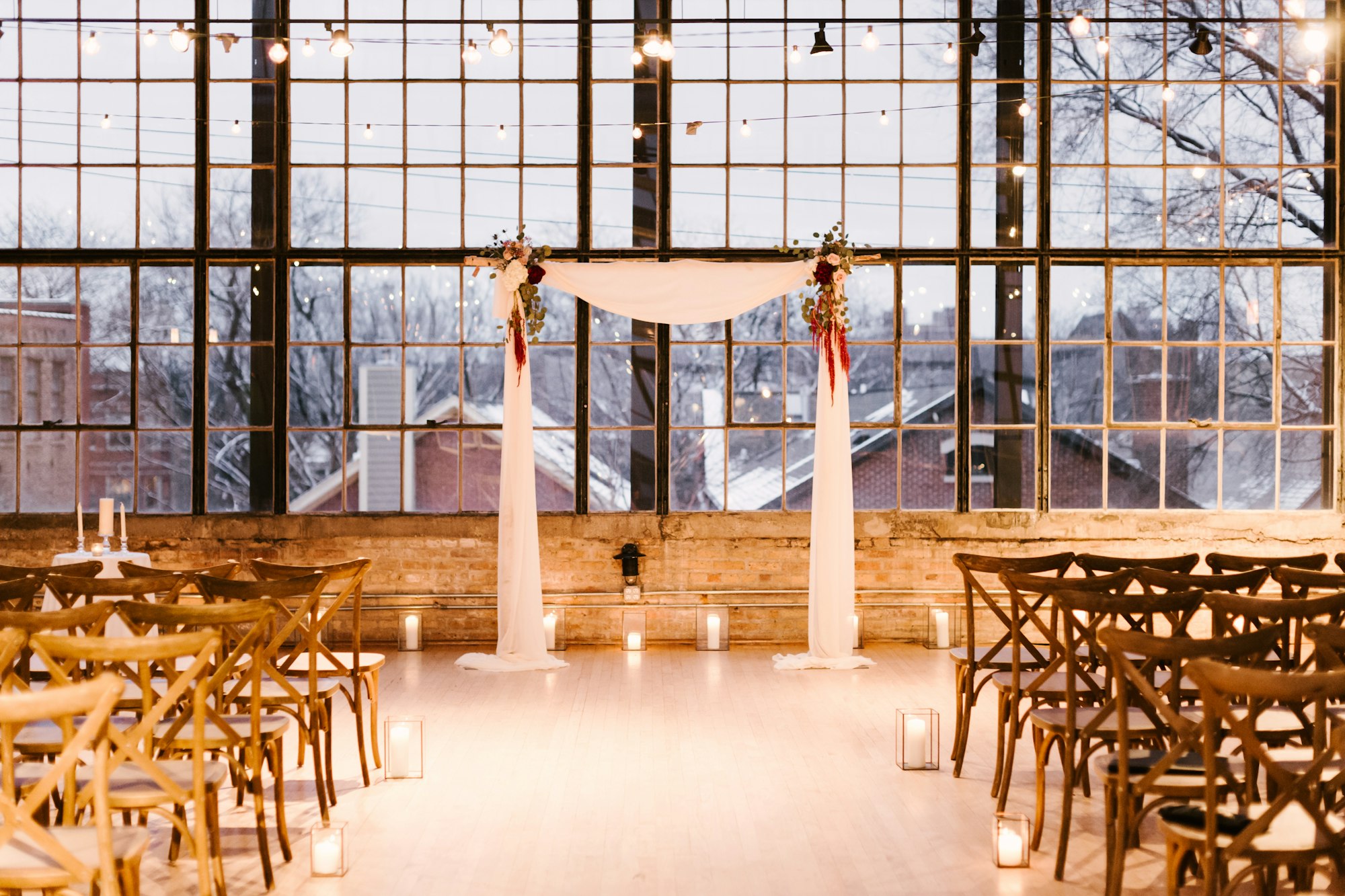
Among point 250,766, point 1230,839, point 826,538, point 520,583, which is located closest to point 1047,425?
point 826,538

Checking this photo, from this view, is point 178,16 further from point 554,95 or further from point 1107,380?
point 1107,380

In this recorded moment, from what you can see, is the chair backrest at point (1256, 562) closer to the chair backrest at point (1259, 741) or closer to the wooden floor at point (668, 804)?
the wooden floor at point (668, 804)

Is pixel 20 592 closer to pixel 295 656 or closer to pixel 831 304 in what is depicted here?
pixel 295 656

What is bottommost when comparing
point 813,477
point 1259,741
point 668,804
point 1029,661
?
point 668,804

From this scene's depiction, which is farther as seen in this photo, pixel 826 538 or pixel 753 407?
pixel 753 407

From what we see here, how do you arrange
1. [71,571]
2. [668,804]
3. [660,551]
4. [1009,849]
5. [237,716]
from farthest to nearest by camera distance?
[660,551] < [71,571] < [668,804] < [237,716] < [1009,849]

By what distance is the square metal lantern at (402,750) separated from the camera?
4.95 meters

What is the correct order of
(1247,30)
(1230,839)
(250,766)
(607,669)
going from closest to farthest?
(1230,839) → (250,766) → (607,669) → (1247,30)

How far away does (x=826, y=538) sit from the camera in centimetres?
738

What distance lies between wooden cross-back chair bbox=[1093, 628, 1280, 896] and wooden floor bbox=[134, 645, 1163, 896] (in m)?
0.41

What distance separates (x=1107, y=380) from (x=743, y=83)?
3.34 metres

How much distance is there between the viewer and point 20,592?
4148mm

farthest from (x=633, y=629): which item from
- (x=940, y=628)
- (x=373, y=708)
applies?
(x=373, y=708)

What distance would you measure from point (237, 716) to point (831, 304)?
4750 millimetres
